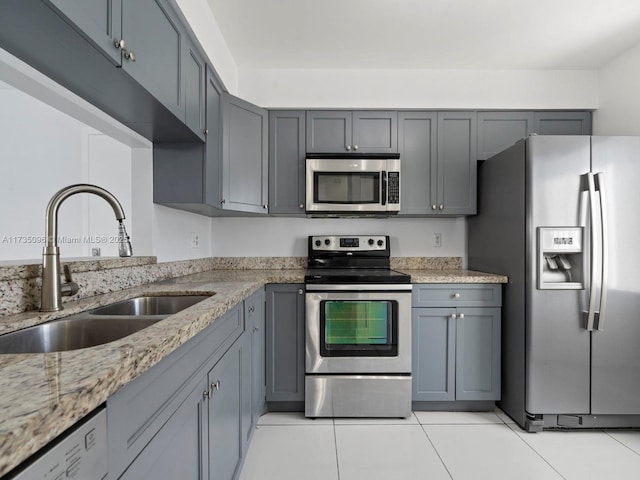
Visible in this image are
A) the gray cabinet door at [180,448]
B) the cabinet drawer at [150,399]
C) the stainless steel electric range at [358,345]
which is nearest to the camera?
the cabinet drawer at [150,399]

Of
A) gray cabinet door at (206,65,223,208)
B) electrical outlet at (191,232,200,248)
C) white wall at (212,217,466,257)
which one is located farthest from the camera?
white wall at (212,217,466,257)

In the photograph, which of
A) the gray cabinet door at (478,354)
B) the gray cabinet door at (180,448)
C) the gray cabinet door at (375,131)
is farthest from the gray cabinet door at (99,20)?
the gray cabinet door at (478,354)

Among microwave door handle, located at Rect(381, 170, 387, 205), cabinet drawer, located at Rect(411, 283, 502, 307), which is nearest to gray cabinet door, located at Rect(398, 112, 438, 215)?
microwave door handle, located at Rect(381, 170, 387, 205)

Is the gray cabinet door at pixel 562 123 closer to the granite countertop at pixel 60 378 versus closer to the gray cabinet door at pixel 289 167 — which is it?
the gray cabinet door at pixel 289 167

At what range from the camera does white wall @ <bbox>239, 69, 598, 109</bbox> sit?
267 cm

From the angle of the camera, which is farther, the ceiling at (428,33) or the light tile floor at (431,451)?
the ceiling at (428,33)

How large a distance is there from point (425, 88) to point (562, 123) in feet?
3.63

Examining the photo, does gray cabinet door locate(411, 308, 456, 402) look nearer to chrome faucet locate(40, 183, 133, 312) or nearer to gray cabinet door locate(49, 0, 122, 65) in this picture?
chrome faucet locate(40, 183, 133, 312)

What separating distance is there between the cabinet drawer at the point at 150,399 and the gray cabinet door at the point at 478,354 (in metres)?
1.78

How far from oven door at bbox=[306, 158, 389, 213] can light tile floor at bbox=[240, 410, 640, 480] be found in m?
1.46

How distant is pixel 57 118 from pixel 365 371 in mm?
2124

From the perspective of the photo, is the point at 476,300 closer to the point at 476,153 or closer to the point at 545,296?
the point at 545,296

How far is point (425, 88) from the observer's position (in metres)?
2.68

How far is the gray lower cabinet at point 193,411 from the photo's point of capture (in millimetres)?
680
